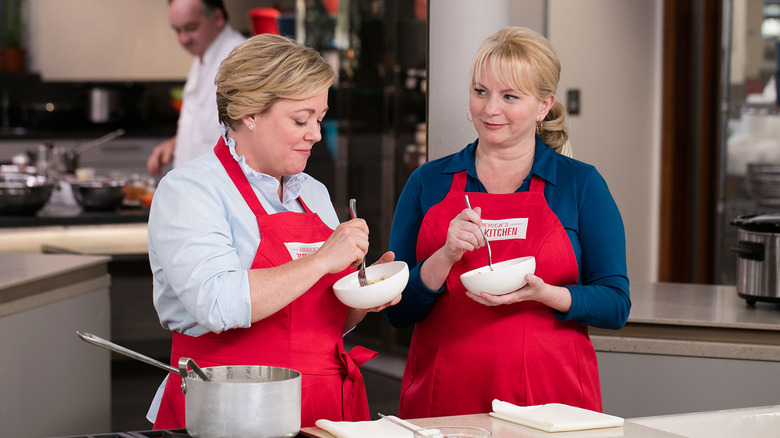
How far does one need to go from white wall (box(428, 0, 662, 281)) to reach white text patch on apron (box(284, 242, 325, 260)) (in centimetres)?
234

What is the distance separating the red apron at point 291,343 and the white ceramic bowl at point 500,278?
28cm

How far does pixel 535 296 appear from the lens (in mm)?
1888

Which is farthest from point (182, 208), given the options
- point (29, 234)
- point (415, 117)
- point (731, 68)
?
point (731, 68)

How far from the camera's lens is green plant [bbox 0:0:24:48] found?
7.36 metres

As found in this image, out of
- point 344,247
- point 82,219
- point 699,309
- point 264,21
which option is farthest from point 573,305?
point 264,21

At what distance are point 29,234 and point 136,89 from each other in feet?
12.8

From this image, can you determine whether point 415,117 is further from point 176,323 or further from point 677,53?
point 176,323

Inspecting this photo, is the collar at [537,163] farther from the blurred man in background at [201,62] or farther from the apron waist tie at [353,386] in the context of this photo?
the blurred man in background at [201,62]

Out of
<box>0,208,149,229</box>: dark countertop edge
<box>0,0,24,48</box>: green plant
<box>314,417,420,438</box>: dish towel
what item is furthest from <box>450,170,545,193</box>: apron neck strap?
<box>0,0,24,48</box>: green plant

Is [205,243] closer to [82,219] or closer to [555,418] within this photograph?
[555,418]

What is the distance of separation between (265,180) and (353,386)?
1.53 feet

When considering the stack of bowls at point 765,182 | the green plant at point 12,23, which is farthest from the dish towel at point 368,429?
the green plant at point 12,23

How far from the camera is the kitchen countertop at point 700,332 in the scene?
2.46m

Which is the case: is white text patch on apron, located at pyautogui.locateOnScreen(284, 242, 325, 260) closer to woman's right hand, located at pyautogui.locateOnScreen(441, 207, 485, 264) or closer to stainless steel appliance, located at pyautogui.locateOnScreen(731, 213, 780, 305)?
woman's right hand, located at pyautogui.locateOnScreen(441, 207, 485, 264)
